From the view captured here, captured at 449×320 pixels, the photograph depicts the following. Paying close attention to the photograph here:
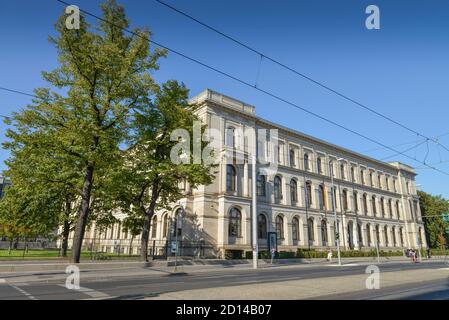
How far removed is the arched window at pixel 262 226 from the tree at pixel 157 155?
14.6 meters

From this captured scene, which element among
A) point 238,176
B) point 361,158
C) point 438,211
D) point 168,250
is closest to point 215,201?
point 238,176

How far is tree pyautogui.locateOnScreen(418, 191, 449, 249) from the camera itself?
69688 millimetres

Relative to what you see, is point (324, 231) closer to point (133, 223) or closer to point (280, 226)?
point (280, 226)

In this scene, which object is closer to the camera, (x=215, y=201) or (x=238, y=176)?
(x=215, y=201)

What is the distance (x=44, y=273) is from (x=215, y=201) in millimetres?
18570

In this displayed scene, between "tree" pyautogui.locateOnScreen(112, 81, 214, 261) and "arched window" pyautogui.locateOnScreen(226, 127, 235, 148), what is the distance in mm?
10065

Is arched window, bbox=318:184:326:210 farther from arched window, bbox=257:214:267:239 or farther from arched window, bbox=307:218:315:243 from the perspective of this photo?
arched window, bbox=257:214:267:239

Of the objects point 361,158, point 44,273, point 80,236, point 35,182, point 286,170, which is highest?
point 361,158

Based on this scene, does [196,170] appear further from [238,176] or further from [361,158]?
[361,158]

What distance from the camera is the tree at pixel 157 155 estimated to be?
23312mm

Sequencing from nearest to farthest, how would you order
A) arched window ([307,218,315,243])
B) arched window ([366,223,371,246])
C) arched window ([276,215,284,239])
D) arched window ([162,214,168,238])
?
1. arched window ([162,214,168,238])
2. arched window ([276,215,284,239])
3. arched window ([307,218,315,243])
4. arched window ([366,223,371,246])

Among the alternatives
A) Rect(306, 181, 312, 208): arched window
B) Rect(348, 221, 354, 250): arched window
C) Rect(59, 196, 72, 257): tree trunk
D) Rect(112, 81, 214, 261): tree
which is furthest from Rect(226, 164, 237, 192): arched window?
Rect(348, 221, 354, 250): arched window
